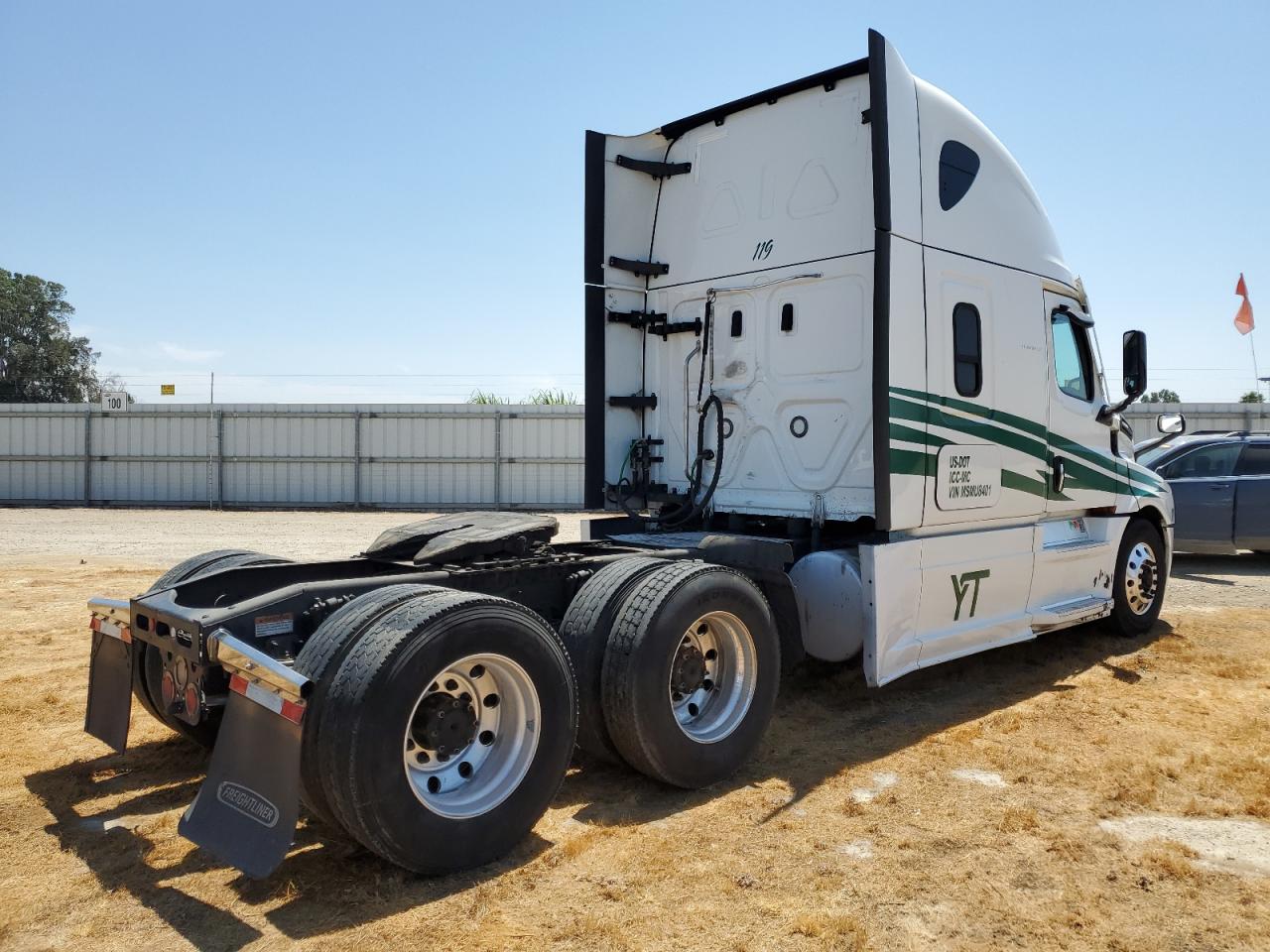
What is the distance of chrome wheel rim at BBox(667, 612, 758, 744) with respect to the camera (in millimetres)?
4609

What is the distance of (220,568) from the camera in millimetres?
4766

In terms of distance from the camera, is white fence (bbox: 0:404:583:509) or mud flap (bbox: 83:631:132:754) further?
white fence (bbox: 0:404:583:509)

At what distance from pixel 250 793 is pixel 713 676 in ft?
7.54

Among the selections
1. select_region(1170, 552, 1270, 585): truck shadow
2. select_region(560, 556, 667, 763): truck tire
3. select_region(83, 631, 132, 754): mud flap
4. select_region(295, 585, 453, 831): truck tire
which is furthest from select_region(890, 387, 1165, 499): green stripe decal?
select_region(1170, 552, 1270, 585): truck shadow

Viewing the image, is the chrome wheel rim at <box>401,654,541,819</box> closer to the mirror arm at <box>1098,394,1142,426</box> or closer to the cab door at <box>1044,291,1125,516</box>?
the cab door at <box>1044,291,1125,516</box>

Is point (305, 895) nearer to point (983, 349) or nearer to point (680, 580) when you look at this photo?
point (680, 580)

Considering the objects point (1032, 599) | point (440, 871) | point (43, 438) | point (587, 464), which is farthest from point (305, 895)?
point (43, 438)

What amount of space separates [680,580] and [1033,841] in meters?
1.80

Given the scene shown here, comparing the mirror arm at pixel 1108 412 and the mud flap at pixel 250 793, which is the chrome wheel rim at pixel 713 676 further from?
the mirror arm at pixel 1108 412

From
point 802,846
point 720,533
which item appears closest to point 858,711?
point 720,533

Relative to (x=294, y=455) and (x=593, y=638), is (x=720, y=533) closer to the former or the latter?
(x=593, y=638)

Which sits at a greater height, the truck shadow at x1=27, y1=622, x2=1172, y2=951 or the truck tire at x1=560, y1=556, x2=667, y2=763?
the truck tire at x1=560, y1=556, x2=667, y2=763

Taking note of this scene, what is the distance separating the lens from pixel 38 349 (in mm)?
46781

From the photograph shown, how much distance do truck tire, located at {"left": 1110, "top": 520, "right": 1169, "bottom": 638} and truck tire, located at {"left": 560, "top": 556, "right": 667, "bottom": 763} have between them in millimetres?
4886
